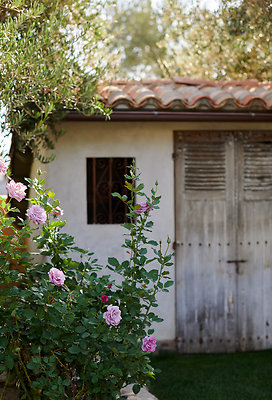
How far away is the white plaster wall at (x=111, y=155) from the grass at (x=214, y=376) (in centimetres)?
53

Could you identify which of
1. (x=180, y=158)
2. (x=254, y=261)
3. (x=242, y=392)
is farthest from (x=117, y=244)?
(x=242, y=392)

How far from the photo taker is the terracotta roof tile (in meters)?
5.96

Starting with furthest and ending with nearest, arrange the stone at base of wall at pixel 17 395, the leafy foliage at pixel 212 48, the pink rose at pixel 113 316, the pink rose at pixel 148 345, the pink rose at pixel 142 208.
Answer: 1. the leafy foliage at pixel 212 48
2. the stone at base of wall at pixel 17 395
3. the pink rose at pixel 142 208
4. the pink rose at pixel 148 345
5. the pink rose at pixel 113 316

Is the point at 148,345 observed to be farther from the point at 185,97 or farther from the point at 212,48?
the point at 212,48

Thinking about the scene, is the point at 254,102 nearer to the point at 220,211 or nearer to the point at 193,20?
the point at 220,211

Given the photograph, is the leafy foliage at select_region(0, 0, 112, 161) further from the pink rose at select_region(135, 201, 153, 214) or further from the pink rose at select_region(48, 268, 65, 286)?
the pink rose at select_region(48, 268, 65, 286)

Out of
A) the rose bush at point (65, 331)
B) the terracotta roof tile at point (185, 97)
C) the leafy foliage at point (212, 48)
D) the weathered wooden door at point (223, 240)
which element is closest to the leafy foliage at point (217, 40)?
the leafy foliage at point (212, 48)

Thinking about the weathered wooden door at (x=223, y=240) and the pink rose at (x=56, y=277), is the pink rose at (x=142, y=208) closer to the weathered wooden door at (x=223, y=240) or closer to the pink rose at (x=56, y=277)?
the pink rose at (x=56, y=277)

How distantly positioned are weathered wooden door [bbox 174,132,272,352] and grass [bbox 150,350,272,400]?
1.12 ft

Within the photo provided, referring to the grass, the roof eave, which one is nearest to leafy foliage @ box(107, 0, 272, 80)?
the roof eave

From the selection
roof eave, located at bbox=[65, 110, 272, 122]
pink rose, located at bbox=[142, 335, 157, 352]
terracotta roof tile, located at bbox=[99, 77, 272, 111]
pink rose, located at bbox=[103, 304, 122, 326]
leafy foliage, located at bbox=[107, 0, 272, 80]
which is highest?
leafy foliage, located at bbox=[107, 0, 272, 80]

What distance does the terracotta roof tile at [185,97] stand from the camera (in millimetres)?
5957

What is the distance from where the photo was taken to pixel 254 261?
670 centimetres

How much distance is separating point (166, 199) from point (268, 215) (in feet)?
4.67
